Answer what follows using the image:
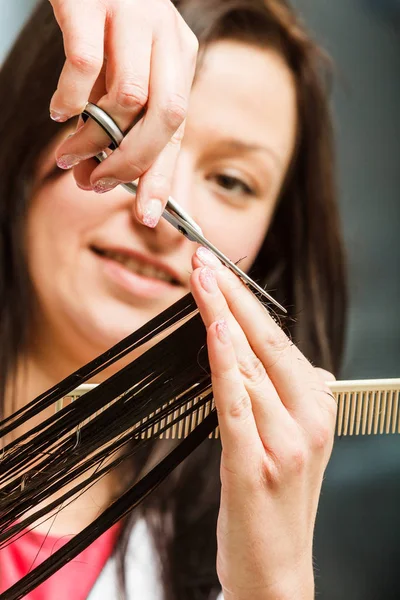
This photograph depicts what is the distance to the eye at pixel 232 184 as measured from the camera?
34.5 inches

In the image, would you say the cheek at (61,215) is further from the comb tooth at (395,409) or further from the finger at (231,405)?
the comb tooth at (395,409)

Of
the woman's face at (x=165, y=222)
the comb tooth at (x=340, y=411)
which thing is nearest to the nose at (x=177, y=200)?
the woman's face at (x=165, y=222)

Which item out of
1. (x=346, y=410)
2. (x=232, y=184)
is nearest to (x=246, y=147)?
(x=232, y=184)

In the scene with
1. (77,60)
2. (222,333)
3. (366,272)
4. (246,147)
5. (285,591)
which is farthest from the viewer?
(366,272)

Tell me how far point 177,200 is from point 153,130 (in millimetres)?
266

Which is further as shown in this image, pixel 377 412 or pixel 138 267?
pixel 377 412

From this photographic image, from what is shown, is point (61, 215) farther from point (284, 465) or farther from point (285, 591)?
point (285, 591)

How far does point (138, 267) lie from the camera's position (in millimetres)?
871

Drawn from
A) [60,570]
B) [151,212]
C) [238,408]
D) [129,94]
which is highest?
[129,94]

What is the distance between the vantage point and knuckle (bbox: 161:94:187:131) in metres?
0.60

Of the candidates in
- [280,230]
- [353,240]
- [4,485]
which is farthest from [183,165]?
[4,485]

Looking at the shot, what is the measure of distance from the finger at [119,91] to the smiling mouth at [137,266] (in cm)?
23

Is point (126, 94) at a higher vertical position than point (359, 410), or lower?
higher

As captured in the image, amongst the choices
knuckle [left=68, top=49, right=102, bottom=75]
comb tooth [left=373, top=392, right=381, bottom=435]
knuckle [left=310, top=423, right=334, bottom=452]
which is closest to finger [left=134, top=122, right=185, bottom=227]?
knuckle [left=68, top=49, right=102, bottom=75]
